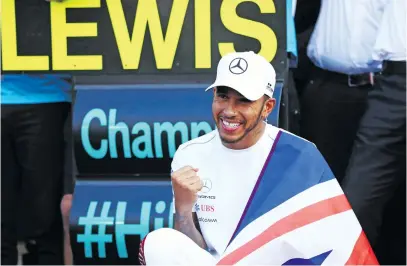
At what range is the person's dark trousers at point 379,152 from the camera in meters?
5.04

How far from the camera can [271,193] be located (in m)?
3.70

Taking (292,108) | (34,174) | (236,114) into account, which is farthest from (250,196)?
(34,174)

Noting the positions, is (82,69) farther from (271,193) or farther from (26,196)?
(271,193)

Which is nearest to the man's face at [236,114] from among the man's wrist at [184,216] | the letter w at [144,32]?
the man's wrist at [184,216]

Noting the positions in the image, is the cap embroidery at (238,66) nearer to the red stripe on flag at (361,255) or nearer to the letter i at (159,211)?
the red stripe on flag at (361,255)

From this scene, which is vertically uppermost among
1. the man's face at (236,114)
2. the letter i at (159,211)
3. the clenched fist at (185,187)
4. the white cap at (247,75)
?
the white cap at (247,75)

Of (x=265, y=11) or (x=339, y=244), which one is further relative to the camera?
(x=265, y=11)

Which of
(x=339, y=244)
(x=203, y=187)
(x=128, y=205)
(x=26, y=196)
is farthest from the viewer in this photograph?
(x=26, y=196)

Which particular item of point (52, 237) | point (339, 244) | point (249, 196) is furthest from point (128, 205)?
point (339, 244)

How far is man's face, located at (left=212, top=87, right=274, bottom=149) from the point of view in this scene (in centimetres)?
373

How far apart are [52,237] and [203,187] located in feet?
5.90

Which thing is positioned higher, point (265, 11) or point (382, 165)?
point (265, 11)

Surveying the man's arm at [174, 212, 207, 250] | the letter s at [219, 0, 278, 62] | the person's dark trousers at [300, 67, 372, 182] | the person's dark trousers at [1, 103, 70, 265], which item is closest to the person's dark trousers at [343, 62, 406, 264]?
the person's dark trousers at [300, 67, 372, 182]

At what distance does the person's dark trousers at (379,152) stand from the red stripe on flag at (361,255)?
1401mm
